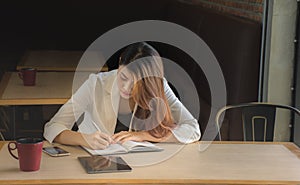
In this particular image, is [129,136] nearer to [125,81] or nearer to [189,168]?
[125,81]

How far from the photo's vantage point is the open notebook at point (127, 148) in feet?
6.73

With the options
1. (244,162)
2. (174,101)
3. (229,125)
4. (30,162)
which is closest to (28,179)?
(30,162)

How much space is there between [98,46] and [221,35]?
2.12 m

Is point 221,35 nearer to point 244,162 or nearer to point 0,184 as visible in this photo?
point 244,162

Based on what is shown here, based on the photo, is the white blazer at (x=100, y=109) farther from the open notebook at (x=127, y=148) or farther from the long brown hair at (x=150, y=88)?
the open notebook at (x=127, y=148)

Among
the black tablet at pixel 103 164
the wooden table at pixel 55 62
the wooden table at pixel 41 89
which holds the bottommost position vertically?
the black tablet at pixel 103 164

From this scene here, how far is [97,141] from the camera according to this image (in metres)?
2.10

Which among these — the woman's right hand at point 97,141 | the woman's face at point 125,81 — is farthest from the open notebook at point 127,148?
the woman's face at point 125,81

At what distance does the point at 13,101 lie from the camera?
2938mm

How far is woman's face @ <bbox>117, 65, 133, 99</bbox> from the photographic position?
2.29 metres

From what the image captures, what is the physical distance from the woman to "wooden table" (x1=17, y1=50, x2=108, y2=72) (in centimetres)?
115

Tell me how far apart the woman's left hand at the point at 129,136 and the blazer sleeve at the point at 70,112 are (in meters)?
0.22

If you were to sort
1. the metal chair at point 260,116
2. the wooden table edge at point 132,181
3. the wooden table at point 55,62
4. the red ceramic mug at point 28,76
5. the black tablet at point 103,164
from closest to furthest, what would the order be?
the wooden table edge at point 132,181 → the black tablet at point 103,164 → the metal chair at point 260,116 → the red ceramic mug at point 28,76 → the wooden table at point 55,62

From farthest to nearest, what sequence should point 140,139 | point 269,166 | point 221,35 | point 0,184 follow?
point 221,35 → point 140,139 → point 269,166 → point 0,184
